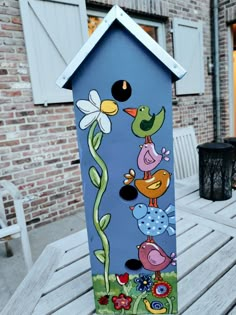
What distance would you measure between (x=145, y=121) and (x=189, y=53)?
3.68m

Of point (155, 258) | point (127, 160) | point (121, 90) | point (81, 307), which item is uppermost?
point (121, 90)

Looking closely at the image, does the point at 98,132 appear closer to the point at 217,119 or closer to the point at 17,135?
the point at 17,135

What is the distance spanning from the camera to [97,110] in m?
0.90

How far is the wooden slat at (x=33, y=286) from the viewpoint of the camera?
3.47 feet

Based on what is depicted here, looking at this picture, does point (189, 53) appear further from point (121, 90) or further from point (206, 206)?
point (121, 90)

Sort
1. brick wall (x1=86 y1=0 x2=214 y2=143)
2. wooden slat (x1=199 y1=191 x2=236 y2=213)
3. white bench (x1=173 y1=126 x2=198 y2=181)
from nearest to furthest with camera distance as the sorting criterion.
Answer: wooden slat (x1=199 y1=191 x2=236 y2=213) → white bench (x1=173 y1=126 x2=198 y2=181) → brick wall (x1=86 y1=0 x2=214 y2=143)

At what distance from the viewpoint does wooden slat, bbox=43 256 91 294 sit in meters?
1.18

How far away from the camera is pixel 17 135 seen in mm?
2594

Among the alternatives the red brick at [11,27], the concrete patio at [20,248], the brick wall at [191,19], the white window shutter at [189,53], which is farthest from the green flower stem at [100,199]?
the white window shutter at [189,53]

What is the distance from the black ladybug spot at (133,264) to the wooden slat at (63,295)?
0.94 ft

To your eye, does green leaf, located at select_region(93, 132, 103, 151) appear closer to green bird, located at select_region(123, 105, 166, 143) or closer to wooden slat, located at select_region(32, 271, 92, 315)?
green bird, located at select_region(123, 105, 166, 143)

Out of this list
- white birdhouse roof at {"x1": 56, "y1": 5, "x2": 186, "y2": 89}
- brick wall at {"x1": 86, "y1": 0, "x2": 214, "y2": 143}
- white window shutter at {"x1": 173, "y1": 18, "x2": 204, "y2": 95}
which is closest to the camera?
white birdhouse roof at {"x1": 56, "y1": 5, "x2": 186, "y2": 89}

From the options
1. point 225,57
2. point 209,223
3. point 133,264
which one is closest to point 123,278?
point 133,264

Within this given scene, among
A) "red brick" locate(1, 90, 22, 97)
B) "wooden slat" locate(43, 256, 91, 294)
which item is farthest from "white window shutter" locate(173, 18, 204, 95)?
"wooden slat" locate(43, 256, 91, 294)
